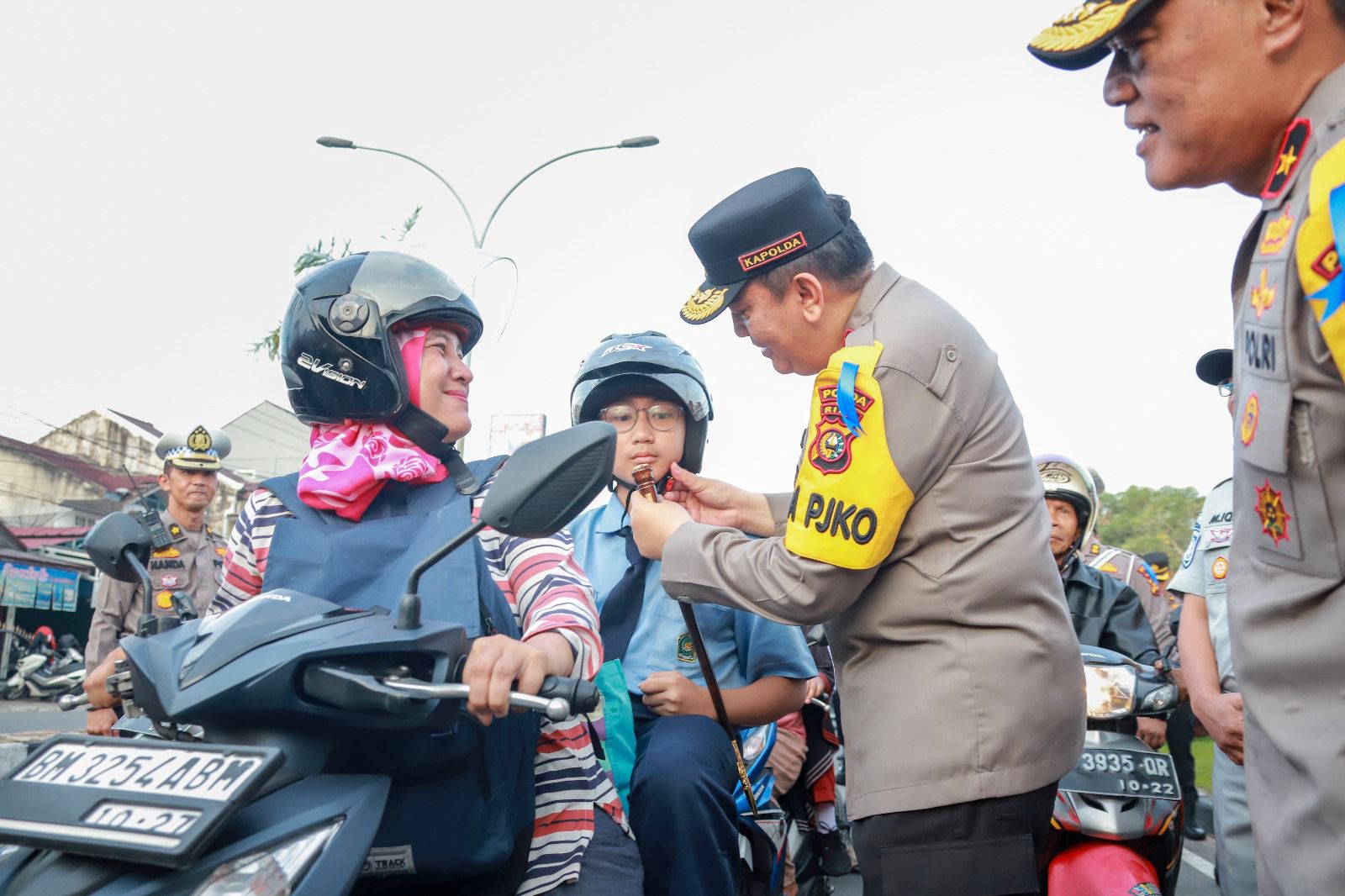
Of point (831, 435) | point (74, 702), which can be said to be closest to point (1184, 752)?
point (831, 435)

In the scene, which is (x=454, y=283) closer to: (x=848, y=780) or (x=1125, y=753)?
(x=848, y=780)

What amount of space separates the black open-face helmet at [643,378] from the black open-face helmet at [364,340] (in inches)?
46.2

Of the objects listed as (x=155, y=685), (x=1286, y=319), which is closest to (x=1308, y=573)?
(x=1286, y=319)

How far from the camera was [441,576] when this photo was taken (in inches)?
78.5

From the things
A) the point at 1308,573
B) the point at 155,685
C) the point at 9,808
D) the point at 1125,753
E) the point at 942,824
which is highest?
the point at 1308,573

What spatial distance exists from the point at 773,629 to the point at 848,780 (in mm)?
1017

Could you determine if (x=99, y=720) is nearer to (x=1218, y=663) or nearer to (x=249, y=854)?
(x=249, y=854)

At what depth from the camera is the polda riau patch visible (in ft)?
7.17

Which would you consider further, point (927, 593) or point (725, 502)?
point (725, 502)

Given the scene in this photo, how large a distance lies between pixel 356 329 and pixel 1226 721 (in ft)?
10.1

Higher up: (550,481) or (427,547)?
(550,481)

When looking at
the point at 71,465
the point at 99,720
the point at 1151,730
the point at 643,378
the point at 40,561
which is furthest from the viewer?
the point at 71,465

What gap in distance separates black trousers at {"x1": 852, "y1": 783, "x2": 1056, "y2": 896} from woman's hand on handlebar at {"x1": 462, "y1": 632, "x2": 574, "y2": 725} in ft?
2.73

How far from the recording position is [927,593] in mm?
2197
